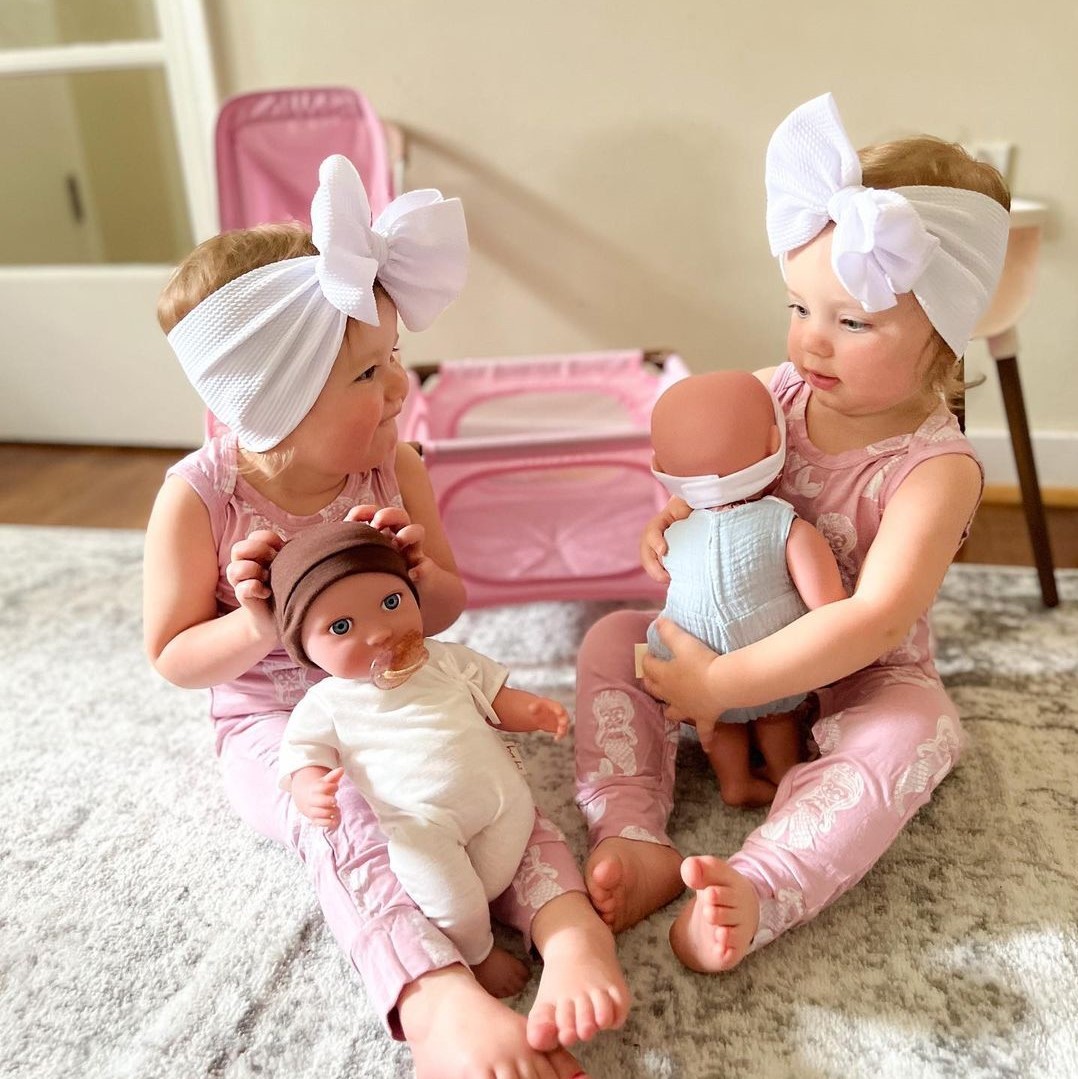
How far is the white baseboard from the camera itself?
161 centimetres

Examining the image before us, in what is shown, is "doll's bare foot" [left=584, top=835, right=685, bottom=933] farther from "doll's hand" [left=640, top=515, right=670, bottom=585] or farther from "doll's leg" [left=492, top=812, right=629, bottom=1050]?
"doll's hand" [left=640, top=515, right=670, bottom=585]

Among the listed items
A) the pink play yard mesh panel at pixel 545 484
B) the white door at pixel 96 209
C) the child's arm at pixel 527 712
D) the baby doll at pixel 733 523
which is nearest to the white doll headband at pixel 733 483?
the baby doll at pixel 733 523

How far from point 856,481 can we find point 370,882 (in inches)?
22.5

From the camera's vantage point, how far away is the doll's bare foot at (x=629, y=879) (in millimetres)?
820

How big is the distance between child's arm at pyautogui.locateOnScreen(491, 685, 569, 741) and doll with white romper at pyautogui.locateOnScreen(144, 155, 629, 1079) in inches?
4.0

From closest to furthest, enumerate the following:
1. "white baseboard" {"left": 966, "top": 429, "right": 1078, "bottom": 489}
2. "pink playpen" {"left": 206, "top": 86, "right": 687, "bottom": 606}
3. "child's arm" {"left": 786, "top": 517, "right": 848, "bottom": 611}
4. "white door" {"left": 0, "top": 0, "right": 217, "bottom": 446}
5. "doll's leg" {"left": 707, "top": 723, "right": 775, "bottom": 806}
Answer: "child's arm" {"left": 786, "top": 517, "right": 848, "bottom": 611} < "doll's leg" {"left": 707, "top": 723, "right": 775, "bottom": 806} < "pink playpen" {"left": 206, "top": 86, "right": 687, "bottom": 606} < "white baseboard" {"left": 966, "top": 429, "right": 1078, "bottom": 489} < "white door" {"left": 0, "top": 0, "right": 217, "bottom": 446}

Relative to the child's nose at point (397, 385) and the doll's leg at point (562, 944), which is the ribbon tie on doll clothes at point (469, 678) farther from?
the child's nose at point (397, 385)

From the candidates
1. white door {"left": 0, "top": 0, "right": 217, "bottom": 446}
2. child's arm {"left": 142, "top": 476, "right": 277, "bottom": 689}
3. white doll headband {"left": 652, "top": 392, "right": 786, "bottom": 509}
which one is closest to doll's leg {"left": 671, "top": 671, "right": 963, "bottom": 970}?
white doll headband {"left": 652, "top": 392, "right": 786, "bottom": 509}

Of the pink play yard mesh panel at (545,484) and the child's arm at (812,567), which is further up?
the child's arm at (812,567)

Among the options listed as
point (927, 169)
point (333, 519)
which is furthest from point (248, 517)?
point (927, 169)

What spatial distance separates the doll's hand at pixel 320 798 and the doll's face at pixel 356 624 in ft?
0.27

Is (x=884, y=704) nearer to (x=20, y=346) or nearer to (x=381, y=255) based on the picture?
(x=381, y=255)

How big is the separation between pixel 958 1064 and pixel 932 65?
4.37 feet

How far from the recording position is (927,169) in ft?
2.68
